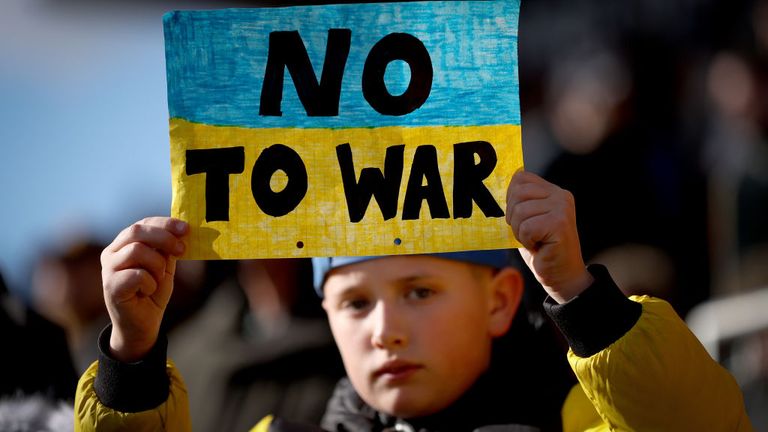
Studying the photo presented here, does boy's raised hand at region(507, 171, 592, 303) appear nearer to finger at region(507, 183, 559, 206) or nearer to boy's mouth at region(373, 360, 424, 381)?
finger at region(507, 183, 559, 206)

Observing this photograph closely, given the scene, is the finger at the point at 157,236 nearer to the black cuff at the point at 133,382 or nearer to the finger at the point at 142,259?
the finger at the point at 142,259

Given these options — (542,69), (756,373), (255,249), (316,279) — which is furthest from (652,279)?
(255,249)

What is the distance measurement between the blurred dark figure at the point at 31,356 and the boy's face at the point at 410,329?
137cm

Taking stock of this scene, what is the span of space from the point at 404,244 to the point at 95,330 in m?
2.18

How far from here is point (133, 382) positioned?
1.58 metres

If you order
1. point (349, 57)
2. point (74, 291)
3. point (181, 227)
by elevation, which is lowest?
point (74, 291)

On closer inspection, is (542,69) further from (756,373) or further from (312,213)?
(312,213)

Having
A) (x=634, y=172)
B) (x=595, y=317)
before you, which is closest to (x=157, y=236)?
(x=595, y=317)

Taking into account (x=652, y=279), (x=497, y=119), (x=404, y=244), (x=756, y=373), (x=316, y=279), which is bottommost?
(x=756, y=373)

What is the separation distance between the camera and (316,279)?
6.94 ft

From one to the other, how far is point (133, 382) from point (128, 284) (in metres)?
0.19

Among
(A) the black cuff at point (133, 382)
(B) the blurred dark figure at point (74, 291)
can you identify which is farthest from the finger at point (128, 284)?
(B) the blurred dark figure at point (74, 291)

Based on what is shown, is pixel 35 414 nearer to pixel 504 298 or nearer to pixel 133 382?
pixel 133 382

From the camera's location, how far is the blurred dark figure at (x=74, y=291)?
3.32 m
